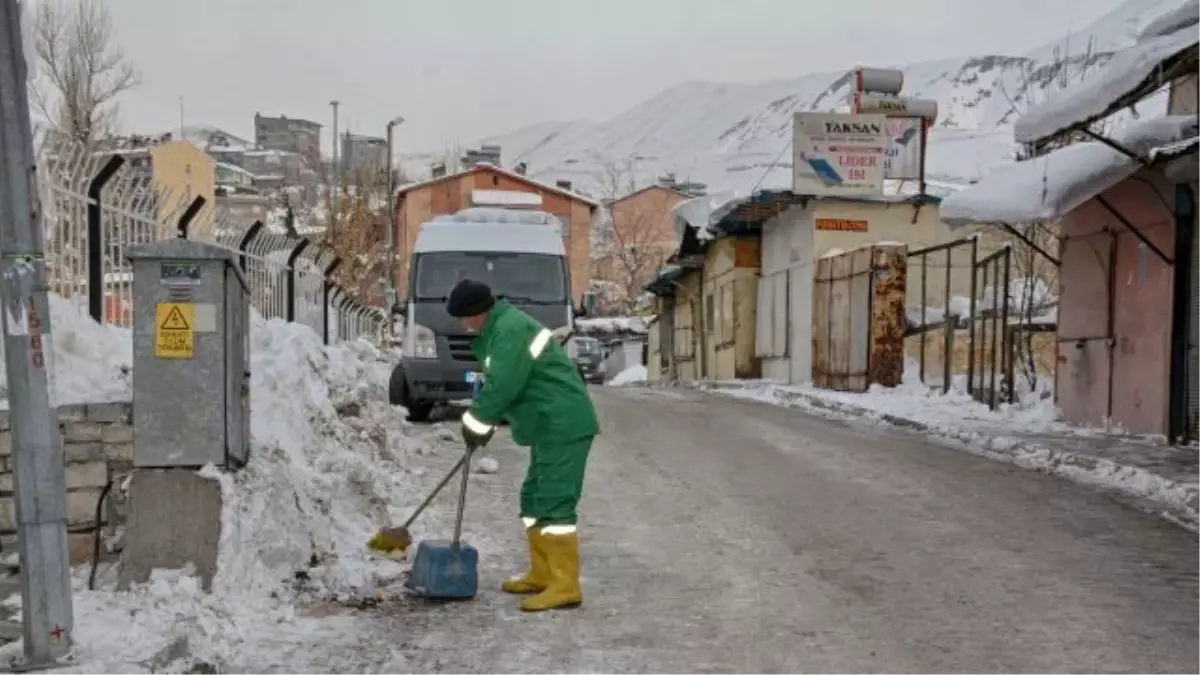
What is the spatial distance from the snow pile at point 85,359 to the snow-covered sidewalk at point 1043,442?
679 cm

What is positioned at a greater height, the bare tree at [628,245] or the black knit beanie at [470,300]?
the bare tree at [628,245]

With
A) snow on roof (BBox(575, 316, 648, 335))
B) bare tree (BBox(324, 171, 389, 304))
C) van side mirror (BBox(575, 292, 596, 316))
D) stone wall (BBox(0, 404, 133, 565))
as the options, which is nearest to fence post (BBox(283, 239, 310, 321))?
van side mirror (BBox(575, 292, 596, 316))

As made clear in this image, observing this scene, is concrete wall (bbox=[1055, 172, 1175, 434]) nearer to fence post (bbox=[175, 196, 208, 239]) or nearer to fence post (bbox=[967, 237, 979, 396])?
fence post (bbox=[967, 237, 979, 396])

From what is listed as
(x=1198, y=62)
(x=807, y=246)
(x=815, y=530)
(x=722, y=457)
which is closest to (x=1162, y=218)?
(x=1198, y=62)

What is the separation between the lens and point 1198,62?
928 cm

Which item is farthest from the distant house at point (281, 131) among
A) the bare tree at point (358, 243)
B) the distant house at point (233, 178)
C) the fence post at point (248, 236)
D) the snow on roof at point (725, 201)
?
the fence post at point (248, 236)

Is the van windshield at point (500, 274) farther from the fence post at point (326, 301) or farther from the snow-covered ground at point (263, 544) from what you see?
the snow-covered ground at point (263, 544)

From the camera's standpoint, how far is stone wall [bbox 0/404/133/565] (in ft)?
17.4

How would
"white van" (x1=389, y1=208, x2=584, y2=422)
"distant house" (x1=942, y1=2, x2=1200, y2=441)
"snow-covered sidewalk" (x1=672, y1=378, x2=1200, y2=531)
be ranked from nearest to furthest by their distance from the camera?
"snow-covered sidewalk" (x1=672, y1=378, x2=1200, y2=531) < "distant house" (x1=942, y1=2, x2=1200, y2=441) < "white van" (x1=389, y1=208, x2=584, y2=422)

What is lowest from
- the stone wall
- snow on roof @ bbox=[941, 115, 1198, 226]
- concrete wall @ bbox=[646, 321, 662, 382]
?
concrete wall @ bbox=[646, 321, 662, 382]

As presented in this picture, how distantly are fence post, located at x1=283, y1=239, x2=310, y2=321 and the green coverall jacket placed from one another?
20.8 ft

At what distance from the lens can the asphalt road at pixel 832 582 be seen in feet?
15.5

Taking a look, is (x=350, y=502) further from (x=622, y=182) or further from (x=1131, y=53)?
(x=622, y=182)

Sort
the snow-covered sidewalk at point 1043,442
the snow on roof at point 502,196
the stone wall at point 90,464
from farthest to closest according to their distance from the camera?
the snow on roof at point 502,196 < the snow-covered sidewalk at point 1043,442 < the stone wall at point 90,464
